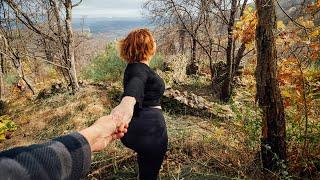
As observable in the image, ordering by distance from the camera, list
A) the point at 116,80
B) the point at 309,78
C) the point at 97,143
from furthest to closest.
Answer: the point at 116,80 → the point at 309,78 → the point at 97,143

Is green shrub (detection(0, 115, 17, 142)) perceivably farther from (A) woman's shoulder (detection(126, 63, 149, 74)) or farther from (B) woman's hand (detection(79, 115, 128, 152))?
(B) woman's hand (detection(79, 115, 128, 152))

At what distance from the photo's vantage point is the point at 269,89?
4.00m

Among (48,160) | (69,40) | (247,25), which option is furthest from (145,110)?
(69,40)

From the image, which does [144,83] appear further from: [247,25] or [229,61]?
[229,61]

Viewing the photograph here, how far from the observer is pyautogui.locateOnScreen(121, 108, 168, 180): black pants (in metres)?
3.70

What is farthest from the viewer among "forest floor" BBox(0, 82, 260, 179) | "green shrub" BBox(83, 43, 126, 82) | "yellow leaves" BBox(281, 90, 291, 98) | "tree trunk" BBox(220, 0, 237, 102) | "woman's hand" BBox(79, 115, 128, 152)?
"green shrub" BBox(83, 43, 126, 82)

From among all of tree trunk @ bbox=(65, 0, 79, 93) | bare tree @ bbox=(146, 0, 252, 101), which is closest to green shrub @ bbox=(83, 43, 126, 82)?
bare tree @ bbox=(146, 0, 252, 101)

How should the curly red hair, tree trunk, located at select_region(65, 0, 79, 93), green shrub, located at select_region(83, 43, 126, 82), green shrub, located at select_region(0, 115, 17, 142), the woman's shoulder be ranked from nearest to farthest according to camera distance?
the woman's shoulder < the curly red hair < tree trunk, located at select_region(65, 0, 79, 93) < green shrub, located at select_region(0, 115, 17, 142) < green shrub, located at select_region(83, 43, 126, 82)

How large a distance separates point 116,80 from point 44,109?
13.1ft

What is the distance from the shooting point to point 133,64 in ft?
12.4

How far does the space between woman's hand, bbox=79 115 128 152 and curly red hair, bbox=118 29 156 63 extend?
2.14m

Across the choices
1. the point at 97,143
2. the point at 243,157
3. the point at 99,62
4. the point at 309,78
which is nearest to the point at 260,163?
the point at 243,157

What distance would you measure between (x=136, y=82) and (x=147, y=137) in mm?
627

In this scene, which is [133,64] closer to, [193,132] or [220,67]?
[193,132]
